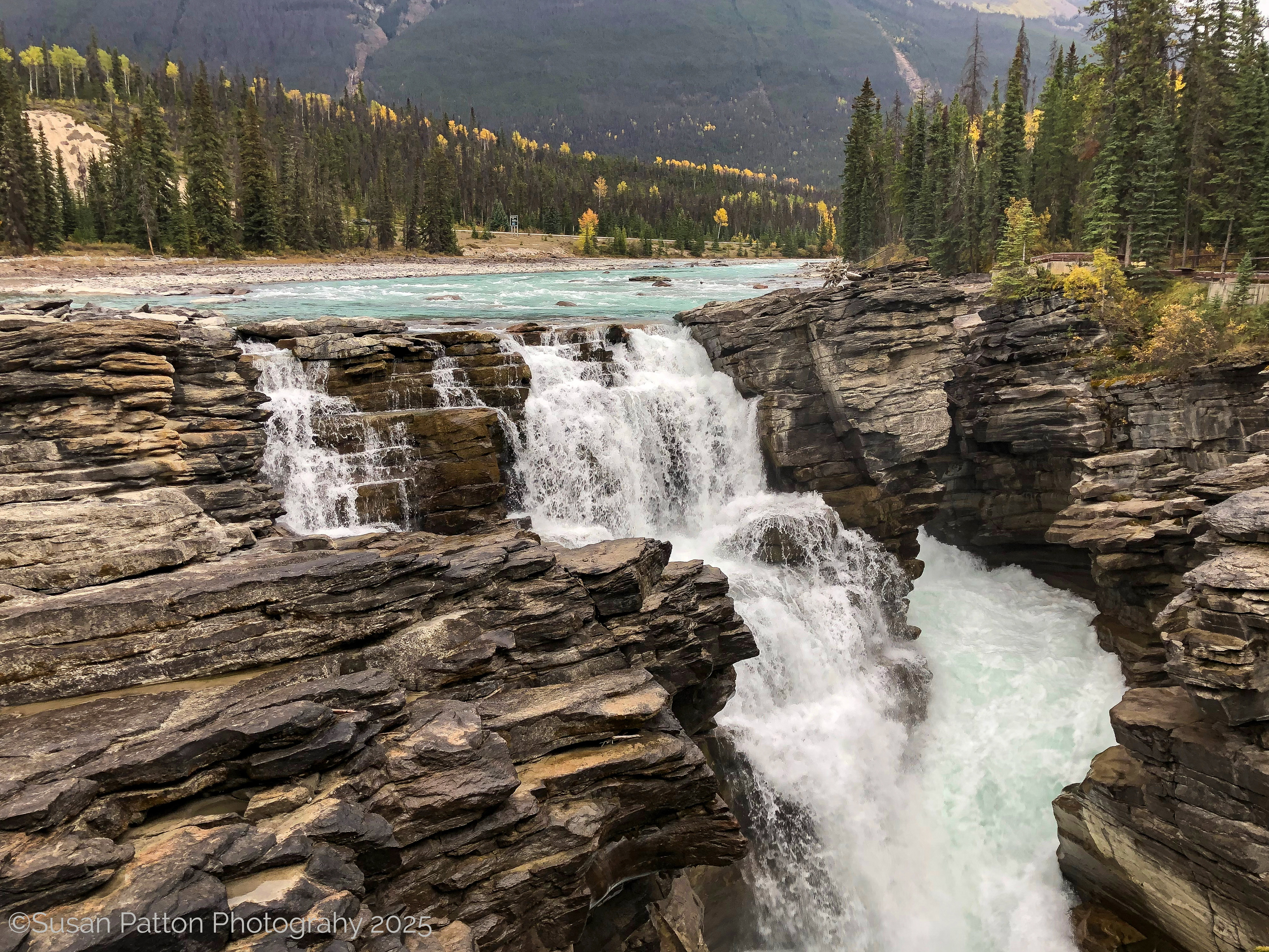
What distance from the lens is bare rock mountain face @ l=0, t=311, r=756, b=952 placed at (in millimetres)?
7875

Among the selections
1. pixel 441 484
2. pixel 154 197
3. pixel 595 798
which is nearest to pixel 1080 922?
pixel 595 798

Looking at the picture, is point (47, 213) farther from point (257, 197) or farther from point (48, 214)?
point (257, 197)

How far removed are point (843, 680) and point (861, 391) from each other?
11.7 m

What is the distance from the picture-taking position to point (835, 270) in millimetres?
34562

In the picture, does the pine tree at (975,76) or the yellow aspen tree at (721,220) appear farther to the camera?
the yellow aspen tree at (721,220)

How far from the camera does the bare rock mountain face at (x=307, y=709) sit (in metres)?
7.88

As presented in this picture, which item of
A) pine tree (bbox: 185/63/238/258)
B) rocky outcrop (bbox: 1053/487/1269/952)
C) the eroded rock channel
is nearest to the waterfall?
the eroded rock channel

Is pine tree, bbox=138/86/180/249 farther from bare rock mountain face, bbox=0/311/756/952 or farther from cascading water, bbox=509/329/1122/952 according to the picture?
cascading water, bbox=509/329/1122/952

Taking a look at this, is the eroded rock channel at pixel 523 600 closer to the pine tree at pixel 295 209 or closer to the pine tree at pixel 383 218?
the pine tree at pixel 295 209

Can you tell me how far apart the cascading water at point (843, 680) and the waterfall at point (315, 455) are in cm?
517

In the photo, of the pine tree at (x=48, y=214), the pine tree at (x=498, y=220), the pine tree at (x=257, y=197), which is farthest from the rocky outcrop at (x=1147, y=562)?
the pine tree at (x=498, y=220)

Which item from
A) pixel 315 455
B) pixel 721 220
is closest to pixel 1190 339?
pixel 315 455

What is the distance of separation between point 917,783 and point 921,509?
12.0 meters

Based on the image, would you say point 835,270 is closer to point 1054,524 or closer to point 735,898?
point 1054,524
